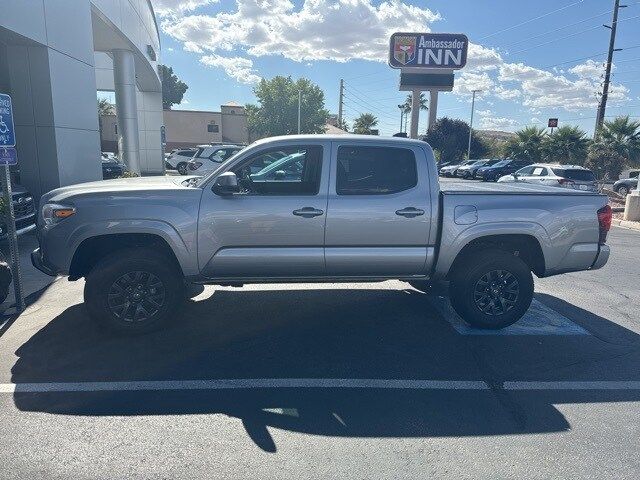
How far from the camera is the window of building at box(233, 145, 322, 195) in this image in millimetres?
4734

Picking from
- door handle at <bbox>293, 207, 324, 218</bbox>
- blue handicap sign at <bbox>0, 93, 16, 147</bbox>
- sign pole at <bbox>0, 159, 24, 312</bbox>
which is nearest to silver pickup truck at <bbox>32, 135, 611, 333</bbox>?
door handle at <bbox>293, 207, 324, 218</bbox>

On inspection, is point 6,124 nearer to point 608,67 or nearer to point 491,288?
point 491,288

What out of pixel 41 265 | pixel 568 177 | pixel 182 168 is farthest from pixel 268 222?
pixel 182 168

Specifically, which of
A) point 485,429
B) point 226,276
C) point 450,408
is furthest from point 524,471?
point 226,276

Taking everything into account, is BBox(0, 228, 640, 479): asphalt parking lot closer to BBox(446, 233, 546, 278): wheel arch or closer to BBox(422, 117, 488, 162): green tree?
BBox(446, 233, 546, 278): wheel arch

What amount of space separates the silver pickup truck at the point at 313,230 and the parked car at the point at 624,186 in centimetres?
1920

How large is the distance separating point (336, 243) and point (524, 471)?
2577 mm

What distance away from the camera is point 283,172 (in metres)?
4.97

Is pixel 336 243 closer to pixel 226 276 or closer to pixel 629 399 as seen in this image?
pixel 226 276

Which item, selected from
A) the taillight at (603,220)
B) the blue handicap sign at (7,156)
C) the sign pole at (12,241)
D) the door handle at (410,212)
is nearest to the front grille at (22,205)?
the sign pole at (12,241)

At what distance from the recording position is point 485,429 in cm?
330

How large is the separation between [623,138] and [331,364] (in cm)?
2507

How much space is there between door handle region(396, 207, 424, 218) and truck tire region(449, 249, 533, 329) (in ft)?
2.63

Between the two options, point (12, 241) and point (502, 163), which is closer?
point (12, 241)
